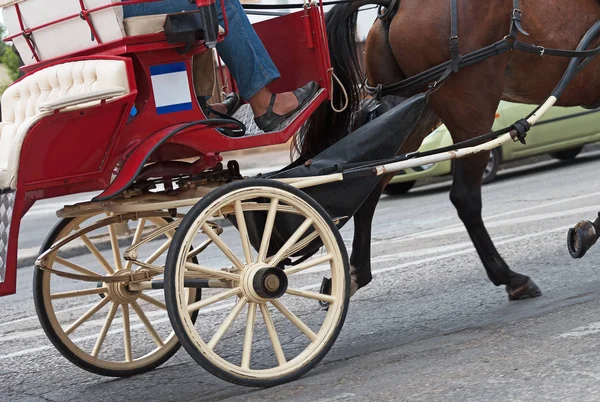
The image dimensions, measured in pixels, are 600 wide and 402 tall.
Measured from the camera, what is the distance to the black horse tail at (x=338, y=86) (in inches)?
206

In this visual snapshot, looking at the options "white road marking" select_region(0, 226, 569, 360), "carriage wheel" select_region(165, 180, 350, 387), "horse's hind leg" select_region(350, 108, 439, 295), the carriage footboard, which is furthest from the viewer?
"white road marking" select_region(0, 226, 569, 360)

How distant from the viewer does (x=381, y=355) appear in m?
4.49

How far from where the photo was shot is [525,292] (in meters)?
5.30

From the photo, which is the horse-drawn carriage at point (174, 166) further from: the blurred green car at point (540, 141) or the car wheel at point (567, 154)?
the car wheel at point (567, 154)

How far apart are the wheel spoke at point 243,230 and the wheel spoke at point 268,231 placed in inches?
2.0

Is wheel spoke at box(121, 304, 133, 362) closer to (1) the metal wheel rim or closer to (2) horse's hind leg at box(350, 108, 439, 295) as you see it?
(1) the metal wheel rim

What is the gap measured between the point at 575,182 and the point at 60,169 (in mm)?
7833

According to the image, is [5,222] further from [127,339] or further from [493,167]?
[493,167]

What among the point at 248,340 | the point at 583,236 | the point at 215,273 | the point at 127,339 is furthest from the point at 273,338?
the point at 583,236

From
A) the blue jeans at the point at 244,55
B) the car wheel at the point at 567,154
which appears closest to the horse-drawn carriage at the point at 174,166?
the blue jeans at the point at 244,55

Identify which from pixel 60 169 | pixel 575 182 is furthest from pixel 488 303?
pixel 575 182

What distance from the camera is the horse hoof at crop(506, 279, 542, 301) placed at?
209 inches

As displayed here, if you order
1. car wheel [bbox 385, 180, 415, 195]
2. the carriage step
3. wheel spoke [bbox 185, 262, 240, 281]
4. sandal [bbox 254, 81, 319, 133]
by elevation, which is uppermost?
sandal [bbox 254, 81, 319, 133]

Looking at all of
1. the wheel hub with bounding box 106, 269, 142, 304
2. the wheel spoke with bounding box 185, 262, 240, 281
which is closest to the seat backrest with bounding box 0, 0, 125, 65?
the wheel spoke with bounding box 185, 262, 240, 281
